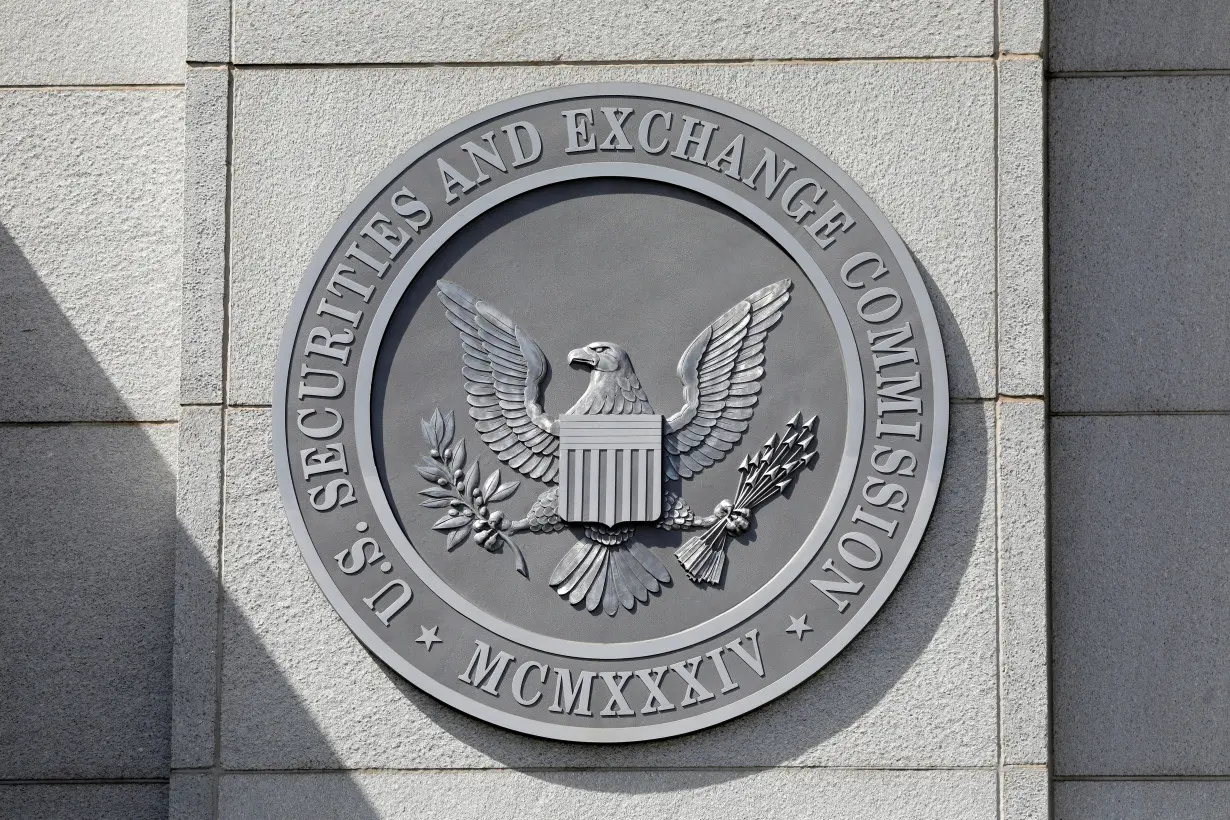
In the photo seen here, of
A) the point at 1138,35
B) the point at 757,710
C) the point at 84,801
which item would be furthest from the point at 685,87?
the point at 84,801

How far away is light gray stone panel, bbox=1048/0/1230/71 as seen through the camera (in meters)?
5.32

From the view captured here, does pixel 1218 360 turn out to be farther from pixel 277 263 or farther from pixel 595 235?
pixel 277 263

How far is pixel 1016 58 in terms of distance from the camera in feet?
15.4

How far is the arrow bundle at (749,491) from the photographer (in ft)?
14.9

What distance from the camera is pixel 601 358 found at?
15.2 ft

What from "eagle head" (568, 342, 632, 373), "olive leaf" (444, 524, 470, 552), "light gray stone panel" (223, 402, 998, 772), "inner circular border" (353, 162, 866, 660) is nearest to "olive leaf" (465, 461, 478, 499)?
"olive leaf" (444, 524, 470, 552)

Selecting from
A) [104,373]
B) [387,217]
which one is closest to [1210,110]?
[387,217]

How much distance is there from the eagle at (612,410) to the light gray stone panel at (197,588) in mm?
853

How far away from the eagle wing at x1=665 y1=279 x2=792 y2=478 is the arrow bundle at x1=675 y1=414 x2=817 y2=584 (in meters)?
0.11

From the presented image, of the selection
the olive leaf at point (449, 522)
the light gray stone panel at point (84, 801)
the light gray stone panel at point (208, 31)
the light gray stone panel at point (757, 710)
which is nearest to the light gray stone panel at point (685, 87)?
the light gray stone panel at point (208, 31)

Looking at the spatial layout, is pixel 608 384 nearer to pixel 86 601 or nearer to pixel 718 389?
pixel 718 389

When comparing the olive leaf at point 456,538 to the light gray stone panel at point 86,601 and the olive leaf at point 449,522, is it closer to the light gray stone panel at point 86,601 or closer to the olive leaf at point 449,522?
the olive leaf at point 449,522

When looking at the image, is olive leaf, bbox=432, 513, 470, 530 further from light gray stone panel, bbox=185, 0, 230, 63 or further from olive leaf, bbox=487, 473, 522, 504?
light gray stone panel, bbox=185, 0, 230, 63

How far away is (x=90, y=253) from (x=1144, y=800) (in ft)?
13.7
